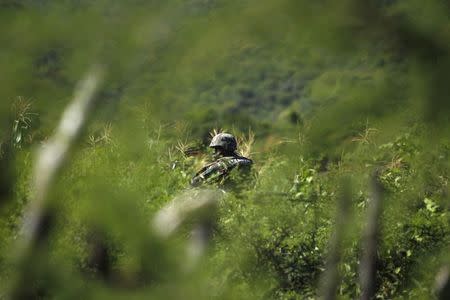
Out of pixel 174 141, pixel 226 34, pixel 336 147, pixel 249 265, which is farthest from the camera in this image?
pixel 174 141

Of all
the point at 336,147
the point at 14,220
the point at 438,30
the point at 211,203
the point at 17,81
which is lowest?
the point at 211,203

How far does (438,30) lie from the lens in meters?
1.62

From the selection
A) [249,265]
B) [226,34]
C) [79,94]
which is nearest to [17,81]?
[79,94]

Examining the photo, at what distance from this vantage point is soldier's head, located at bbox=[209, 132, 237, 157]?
24.7 ft

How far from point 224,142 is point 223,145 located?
0.07 meters

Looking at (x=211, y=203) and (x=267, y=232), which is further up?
(x=211, y=203)

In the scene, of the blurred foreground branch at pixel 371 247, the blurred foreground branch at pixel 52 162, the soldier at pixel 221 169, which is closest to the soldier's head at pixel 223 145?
the soldier at pixel 221 169

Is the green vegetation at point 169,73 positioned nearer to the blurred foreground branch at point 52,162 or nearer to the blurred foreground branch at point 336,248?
the blurred foreground branch at point 52,162

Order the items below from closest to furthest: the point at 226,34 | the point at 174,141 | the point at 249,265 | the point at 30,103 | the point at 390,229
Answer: the point at 226,34, the point at 30,103, the point at 249,265, the point at 390,229, the point at 174,141

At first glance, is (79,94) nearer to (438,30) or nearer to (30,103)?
(30,103)

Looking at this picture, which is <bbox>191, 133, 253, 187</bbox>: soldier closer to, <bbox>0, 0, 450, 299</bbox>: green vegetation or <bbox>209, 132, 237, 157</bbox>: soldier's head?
<bbox>209, 132, 237, 157</bbox>: soldier's head

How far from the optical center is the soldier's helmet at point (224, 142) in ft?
→ 24.7

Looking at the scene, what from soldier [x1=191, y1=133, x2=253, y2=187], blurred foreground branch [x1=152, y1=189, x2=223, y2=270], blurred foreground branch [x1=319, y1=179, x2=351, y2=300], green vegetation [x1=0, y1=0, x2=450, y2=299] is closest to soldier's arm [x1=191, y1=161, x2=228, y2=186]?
soldier [x1=191, y1=133, x2=253, y2=187]

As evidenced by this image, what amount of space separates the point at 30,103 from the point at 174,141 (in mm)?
5264
